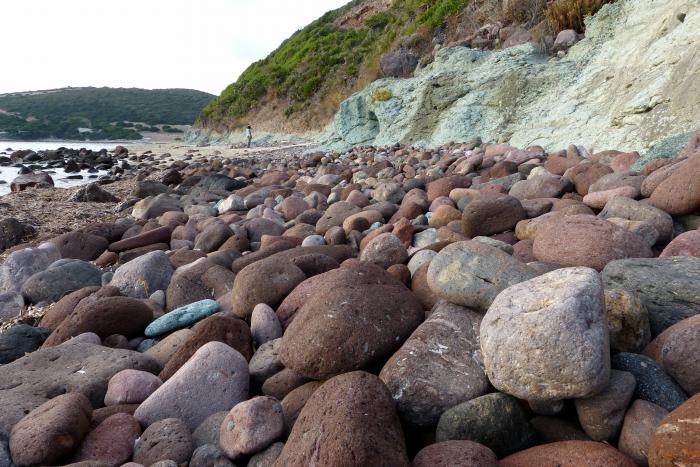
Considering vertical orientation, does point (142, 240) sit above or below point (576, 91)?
below

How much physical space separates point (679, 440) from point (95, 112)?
78675mm

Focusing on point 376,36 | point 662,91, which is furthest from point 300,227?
point 376,36

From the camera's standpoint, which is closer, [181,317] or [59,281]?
[181,317]

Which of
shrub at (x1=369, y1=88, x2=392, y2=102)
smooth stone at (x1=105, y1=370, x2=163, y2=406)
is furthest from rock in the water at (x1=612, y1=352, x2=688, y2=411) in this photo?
shrub at (x1=369, y1=88, x2=392, y2=102)

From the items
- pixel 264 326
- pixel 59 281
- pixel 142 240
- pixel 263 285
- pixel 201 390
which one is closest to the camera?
pixel 201 390

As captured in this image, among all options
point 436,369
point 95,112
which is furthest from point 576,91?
point 95,112

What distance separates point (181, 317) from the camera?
2859 mm

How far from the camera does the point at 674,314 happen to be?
1.82 meters

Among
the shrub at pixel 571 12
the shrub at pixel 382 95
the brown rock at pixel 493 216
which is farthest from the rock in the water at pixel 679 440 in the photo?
the shrub at pixel 382 95

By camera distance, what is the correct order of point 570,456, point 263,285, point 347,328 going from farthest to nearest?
point 263,285 → point 347,328 → point 570,456

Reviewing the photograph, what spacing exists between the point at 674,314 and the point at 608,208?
1.42 m

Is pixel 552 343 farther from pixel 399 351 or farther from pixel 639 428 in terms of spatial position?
pixel 399 351

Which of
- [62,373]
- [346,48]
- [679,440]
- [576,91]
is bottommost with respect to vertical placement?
[62,373]

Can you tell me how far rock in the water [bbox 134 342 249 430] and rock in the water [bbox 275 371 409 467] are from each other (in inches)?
25.1
